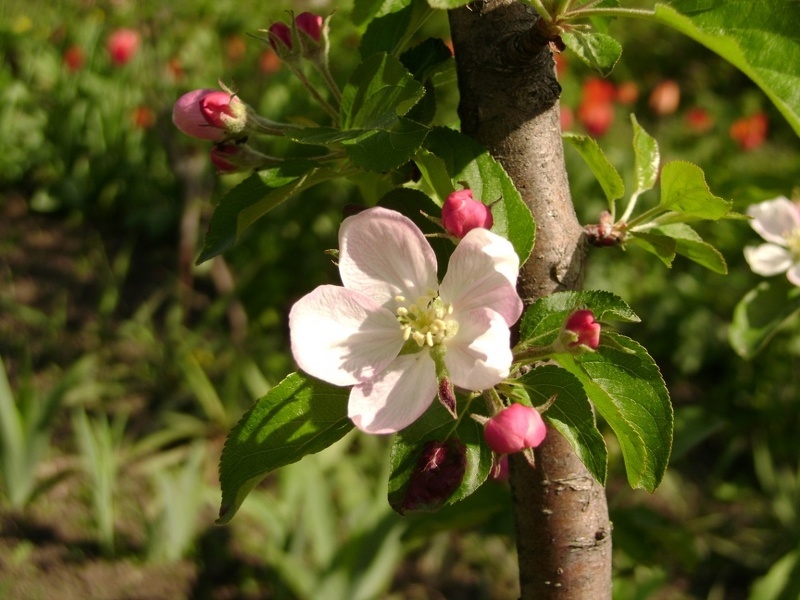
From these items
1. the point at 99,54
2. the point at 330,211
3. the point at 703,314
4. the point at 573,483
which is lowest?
the point at 703,314

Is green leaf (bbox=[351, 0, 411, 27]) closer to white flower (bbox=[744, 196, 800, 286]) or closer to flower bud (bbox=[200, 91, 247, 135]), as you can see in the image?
flower bud (bbox=[200, 91, 247, 135])

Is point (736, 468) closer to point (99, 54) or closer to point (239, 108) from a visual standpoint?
point (239, 108)

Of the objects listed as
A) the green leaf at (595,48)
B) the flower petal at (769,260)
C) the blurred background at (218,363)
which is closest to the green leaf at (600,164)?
the green leaf at (595,48)

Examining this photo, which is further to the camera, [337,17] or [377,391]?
[337,17]

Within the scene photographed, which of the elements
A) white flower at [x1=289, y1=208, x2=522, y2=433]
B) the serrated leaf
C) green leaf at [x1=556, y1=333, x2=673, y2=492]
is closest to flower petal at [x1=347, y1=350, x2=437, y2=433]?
white flower at [x1=289, y1=208, x2=522, y2=433]

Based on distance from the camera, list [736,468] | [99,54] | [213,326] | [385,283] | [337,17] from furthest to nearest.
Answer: [99,54]
[337,17]
[213,326]
[736,468]
[385,283]

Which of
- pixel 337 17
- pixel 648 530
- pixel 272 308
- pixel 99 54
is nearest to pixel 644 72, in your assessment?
pixel 337 17
